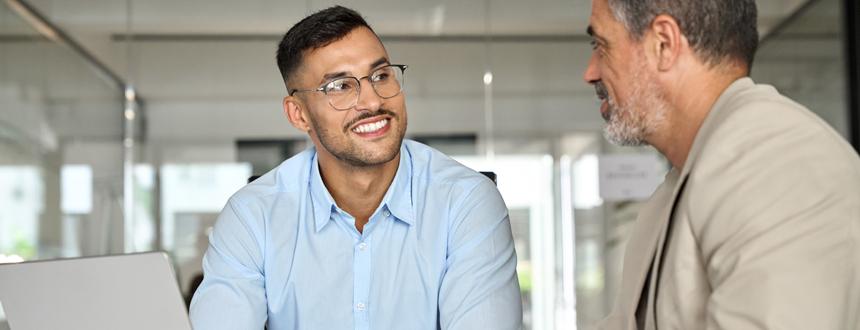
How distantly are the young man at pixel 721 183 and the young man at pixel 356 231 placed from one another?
53cm

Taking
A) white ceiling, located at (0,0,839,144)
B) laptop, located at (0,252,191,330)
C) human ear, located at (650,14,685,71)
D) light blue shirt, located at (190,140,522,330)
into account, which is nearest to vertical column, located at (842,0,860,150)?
white ceiling, located at (0,0,839,144)

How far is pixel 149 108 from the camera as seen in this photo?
5438mm

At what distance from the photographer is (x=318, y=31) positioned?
242cm

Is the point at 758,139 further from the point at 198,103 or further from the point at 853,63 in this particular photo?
the point at 853,63

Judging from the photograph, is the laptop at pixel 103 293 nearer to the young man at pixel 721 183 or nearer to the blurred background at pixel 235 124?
the young man at pixel 721 183

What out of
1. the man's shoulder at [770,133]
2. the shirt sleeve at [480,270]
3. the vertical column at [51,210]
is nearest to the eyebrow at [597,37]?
the man's shoulder at [770,133]

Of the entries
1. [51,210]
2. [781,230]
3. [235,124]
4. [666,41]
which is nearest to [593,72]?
[666,41]

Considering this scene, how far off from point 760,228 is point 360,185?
1.24 m

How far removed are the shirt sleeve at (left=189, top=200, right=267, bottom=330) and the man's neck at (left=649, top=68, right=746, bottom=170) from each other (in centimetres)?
94

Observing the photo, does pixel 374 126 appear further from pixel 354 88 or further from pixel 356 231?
pixel 356 231

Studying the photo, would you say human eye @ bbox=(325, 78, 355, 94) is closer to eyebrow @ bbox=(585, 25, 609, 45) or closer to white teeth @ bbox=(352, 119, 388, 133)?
white teeth @ bbox=(352, 119, 388, 133)

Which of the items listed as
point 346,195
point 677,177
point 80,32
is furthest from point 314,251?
point 80,32

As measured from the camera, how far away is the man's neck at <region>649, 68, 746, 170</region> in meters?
1.59

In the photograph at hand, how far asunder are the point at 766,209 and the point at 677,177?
315 millimetres
